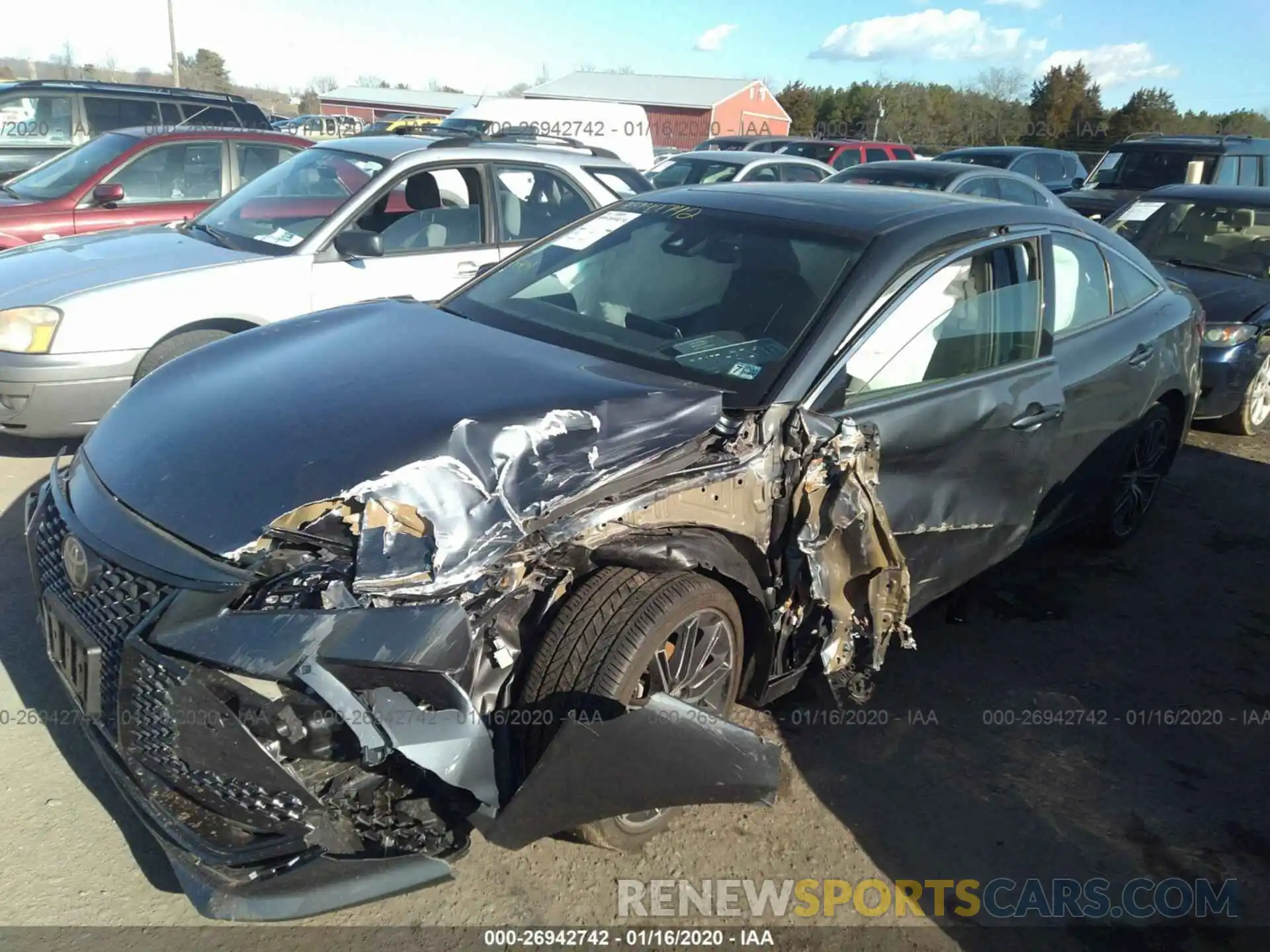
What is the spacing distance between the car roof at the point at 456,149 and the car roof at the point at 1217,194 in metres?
4.62

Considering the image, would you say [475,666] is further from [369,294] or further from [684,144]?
[684,144]

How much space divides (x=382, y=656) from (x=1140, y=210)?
26.1ft

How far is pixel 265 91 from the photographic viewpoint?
97.6m

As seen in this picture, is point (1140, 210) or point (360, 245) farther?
point (1140, 210)

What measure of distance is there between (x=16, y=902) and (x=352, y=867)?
1.00 m

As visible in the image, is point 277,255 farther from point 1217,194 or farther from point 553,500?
point 1217,194

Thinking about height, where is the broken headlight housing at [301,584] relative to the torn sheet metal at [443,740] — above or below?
above

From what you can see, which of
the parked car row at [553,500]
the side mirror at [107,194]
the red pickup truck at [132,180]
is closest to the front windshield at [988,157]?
the red pickup truck at [132,180]

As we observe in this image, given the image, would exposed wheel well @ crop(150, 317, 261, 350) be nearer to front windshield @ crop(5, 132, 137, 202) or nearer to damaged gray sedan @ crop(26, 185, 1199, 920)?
damaged gray sedan @ crop(26, 185, 1199, 920)

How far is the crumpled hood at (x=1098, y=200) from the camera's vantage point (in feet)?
39.0

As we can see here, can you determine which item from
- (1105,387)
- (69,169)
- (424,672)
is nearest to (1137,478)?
(1105,387)

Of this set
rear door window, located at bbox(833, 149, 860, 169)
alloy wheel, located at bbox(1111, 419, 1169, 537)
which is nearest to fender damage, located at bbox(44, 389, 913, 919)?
alloy wheel, located at bbox(1111, 419, 1169, 537)

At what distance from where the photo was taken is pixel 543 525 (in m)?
2.45

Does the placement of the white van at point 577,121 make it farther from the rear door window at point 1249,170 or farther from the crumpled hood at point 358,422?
the crumpled hood at point 358,422
